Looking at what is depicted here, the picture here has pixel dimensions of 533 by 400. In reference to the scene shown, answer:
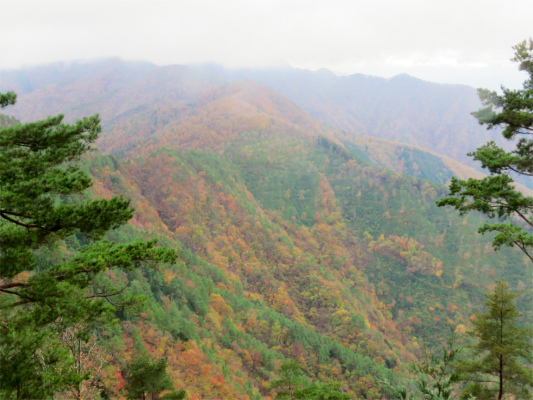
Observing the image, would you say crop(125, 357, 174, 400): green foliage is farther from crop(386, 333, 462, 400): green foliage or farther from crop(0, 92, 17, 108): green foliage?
crop(386, 333, 462, 400): green foliage

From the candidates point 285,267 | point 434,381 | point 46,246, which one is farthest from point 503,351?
point 285,267

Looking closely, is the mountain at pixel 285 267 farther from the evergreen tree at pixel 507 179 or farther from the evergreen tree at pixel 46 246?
the evergreen tree at pixel 507 179

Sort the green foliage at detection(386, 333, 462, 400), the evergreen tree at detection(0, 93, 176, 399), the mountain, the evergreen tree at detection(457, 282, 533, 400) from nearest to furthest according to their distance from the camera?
the green foliage at detection(386, 333, 462, 400), the evergreen tree at detection(0, 93, 176, 399), the evergreen tree at detection(457, 282, 533, 400), the mountain

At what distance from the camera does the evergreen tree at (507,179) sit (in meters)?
9.06

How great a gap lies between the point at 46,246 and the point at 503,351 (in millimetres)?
15615

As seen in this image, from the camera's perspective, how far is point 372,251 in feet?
366

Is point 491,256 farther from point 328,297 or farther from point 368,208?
point 328,297

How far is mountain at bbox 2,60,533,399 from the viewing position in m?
44.3

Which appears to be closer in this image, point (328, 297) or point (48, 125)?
point (48, 125)

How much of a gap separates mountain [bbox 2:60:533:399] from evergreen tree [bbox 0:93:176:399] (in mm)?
14174

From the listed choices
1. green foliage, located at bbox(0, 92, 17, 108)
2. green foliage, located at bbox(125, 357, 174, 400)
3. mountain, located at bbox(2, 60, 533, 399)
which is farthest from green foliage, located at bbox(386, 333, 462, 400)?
mountain, located at bbox(2, 60, 533, 399)

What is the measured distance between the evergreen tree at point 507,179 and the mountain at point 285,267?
1961 centimetres

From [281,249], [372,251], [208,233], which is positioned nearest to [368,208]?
[372,251]

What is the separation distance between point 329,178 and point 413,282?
6011 centimetres
